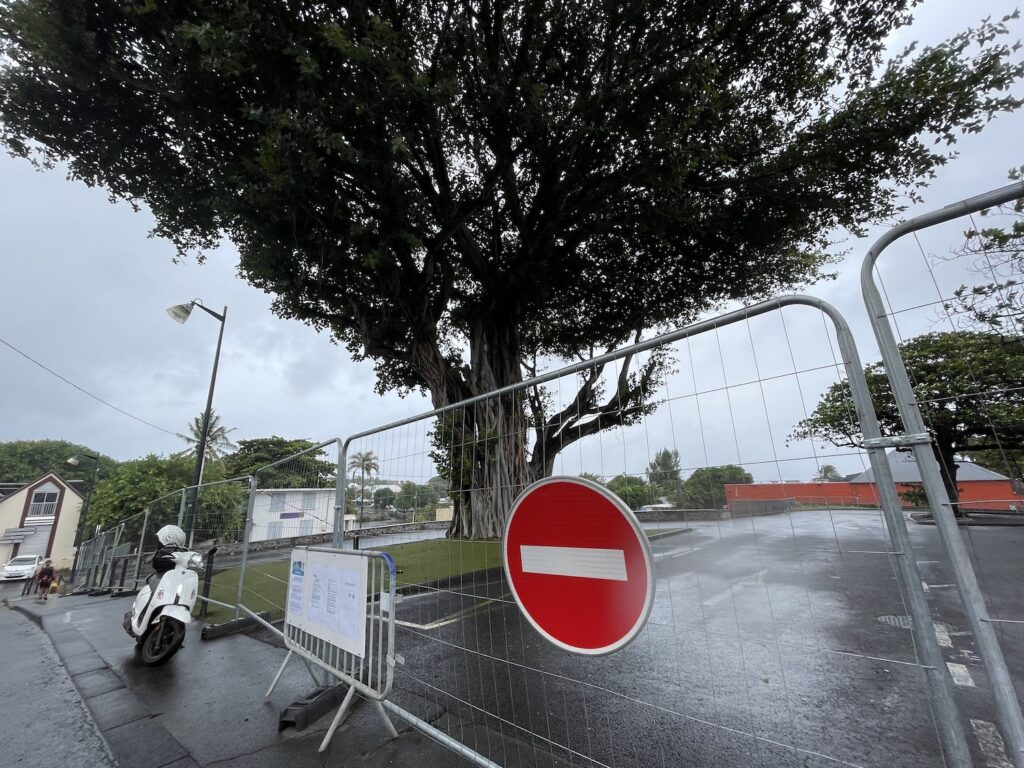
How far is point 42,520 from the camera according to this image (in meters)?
35.2

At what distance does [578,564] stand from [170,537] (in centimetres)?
545

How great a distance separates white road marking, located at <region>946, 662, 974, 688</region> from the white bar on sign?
11.2ft

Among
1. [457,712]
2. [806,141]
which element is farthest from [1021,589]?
[806,141]

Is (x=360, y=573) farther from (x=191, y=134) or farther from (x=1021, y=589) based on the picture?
(x=191, y=134)

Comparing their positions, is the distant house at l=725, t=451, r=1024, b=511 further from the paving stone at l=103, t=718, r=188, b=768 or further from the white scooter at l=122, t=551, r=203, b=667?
the white scooter at l=122, t=551, r=203, b=667

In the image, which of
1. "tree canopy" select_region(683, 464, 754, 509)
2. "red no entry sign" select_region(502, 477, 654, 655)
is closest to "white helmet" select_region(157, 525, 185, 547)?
"red no entry sign" select_region(502, 477, 654, 655)

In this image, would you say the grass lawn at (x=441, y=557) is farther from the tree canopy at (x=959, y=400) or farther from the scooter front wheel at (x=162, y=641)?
the scooter front wheel at (x=162, y=641)

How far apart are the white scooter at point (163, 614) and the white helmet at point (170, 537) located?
0.28m

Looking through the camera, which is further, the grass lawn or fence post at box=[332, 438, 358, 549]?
fence post at box=[332, 438, 358, 549]

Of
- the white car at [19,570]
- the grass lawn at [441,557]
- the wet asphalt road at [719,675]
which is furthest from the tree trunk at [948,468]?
the white car at [19,570]

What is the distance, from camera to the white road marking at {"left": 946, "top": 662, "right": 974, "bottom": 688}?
3.17 metres

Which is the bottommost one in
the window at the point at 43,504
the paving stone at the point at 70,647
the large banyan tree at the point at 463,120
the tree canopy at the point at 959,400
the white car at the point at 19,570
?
the white car at the point at 19,570

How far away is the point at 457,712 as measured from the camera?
2930 millimetres

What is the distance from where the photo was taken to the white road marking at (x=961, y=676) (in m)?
3.17
